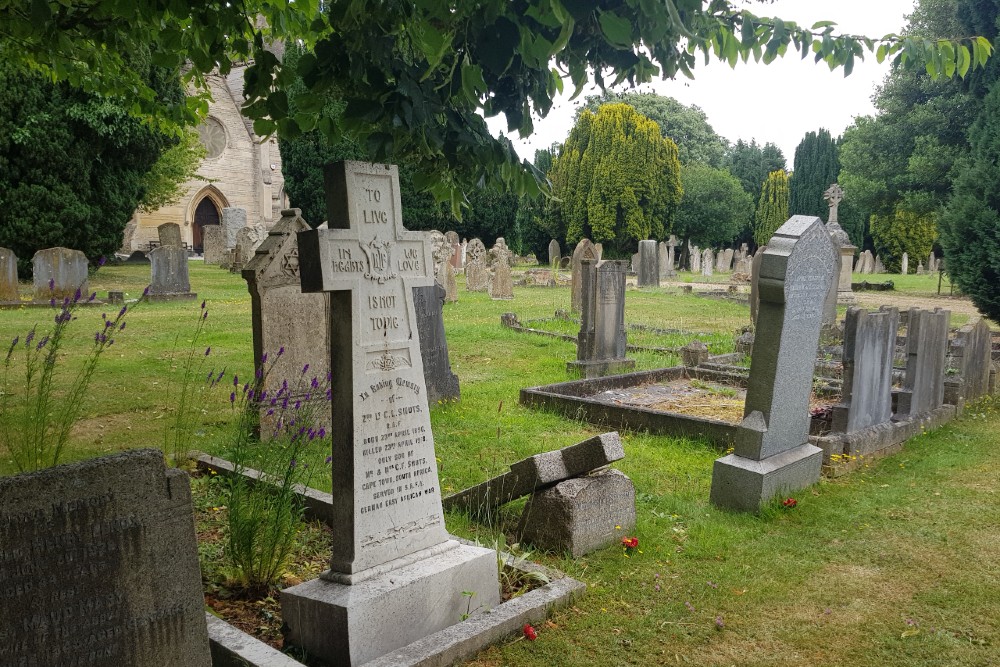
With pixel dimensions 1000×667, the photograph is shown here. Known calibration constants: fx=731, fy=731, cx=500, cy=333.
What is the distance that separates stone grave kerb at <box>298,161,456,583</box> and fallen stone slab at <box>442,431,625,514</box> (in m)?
0.90

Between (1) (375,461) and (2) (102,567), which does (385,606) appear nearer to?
(1) (375,461)

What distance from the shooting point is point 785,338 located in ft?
17.8

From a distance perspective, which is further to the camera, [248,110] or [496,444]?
[496,444]

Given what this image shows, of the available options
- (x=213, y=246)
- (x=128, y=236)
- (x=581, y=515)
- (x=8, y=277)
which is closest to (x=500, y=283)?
(x=8, y=277)

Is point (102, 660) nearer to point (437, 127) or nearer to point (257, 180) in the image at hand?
point (437, 127)

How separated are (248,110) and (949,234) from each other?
15.0 m

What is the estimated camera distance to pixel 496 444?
6555mm

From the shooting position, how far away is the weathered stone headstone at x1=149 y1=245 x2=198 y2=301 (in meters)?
16.8

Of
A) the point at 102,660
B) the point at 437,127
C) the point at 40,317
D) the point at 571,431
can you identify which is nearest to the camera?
the point at 102,660

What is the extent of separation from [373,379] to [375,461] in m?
0.37

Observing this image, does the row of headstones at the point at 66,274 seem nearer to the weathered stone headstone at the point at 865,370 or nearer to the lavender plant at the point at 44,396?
the lavender plant at the point at 44,396

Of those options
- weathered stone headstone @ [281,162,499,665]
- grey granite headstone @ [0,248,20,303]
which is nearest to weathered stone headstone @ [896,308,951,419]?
weathered stone headstone @ [281,162,499,665]

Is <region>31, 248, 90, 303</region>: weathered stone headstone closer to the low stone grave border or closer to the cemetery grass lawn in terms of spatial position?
the cemetery grass lawn

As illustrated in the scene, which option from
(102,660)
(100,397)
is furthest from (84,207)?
→ (102,660)
